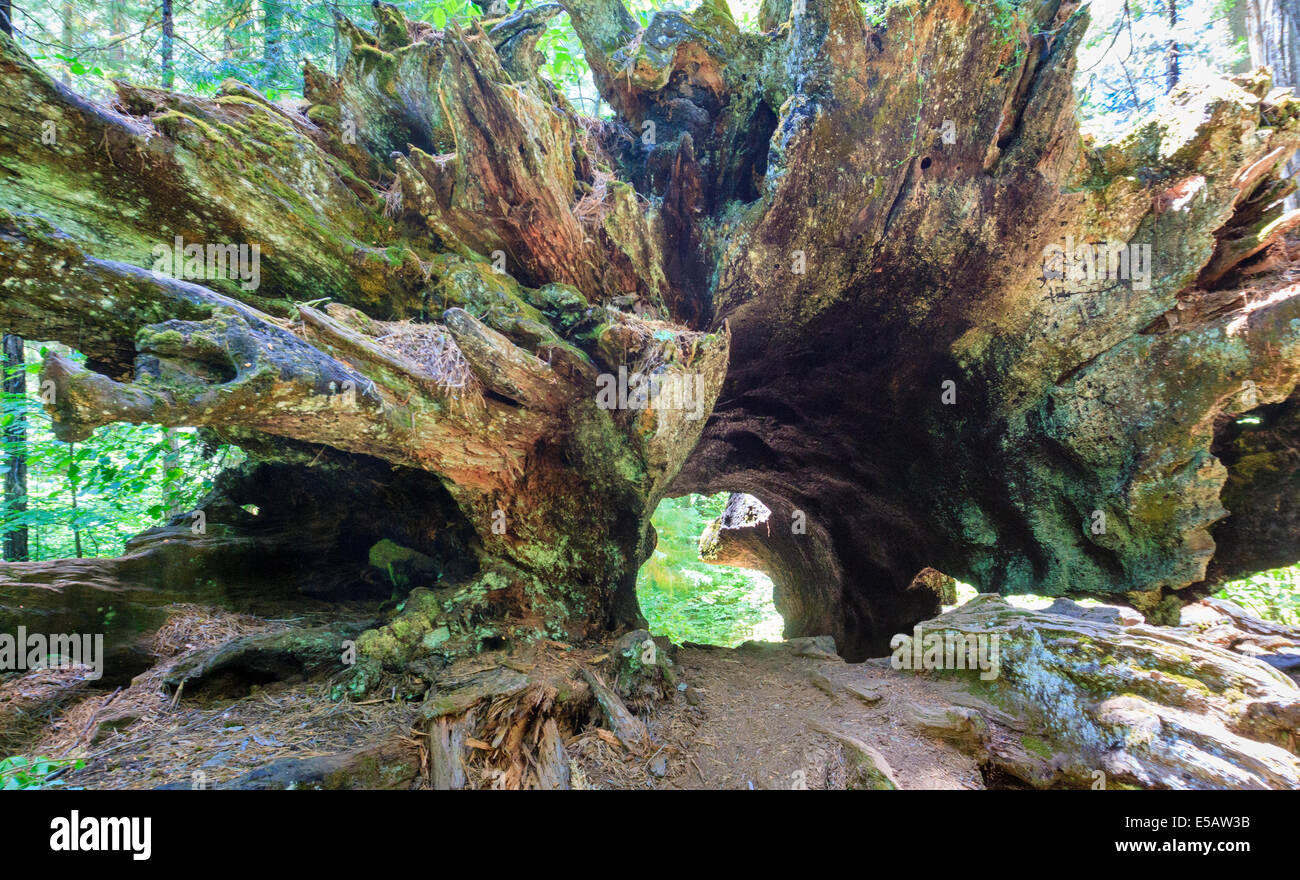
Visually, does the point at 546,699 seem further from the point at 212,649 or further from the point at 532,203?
the point at 532,203

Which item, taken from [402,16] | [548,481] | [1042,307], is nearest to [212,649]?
[548,481]

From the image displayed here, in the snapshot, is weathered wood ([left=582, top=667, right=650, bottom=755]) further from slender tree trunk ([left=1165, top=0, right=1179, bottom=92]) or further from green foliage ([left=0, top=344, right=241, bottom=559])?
slender tree trunk ([left=1165, top=0, right=1179, bottom=92])

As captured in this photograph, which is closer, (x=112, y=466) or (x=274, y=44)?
(x=112, y=466)

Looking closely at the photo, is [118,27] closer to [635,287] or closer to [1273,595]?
[635,287]

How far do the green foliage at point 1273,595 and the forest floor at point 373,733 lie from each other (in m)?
7.53

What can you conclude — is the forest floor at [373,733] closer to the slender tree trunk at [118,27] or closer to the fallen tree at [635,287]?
the fallen tree at [635,287]

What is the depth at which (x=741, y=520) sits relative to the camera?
10.9m

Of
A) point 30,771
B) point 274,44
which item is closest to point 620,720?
point 30,771

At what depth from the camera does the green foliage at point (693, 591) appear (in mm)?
13500

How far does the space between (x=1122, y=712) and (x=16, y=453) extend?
10950 millimetres

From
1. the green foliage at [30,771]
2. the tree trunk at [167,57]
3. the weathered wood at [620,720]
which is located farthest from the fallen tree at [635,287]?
the tree trunk at [167,57]

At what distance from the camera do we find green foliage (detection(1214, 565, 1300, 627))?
292 inches

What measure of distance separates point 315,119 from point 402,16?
1311 mm

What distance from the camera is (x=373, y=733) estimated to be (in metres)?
3.03
